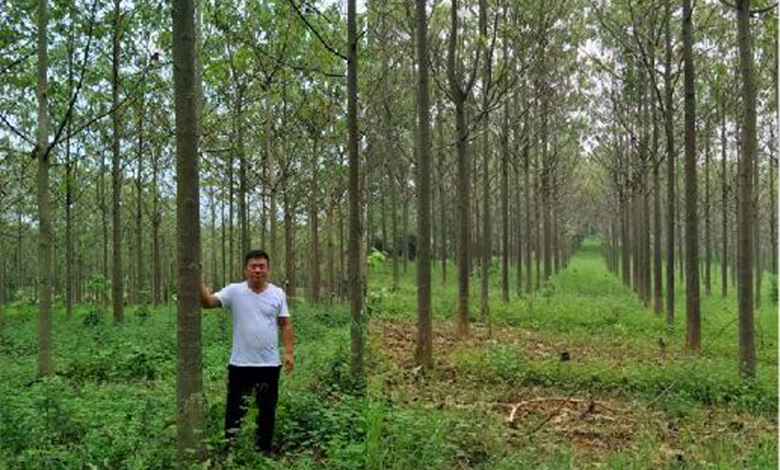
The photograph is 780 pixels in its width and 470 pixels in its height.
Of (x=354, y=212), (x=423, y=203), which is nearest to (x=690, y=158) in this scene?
(x=423, y=203)

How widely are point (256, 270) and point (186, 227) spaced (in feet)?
3.54

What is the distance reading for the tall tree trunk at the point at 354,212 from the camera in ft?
22.0

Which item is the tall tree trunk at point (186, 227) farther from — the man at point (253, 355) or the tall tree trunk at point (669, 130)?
the tall tree trunk at point (669, 130)

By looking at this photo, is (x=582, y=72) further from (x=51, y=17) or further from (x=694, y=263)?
(x=51, y=17)

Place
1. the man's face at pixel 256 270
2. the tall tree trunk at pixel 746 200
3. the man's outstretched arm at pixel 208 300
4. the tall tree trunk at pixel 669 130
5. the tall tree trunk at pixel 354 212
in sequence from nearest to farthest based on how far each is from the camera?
1. the man's outstretched arm at pixel 208 300
2. the man's face at pixel 256 270
3. the tall tree trunk at pixel 354 212
4. the tall tree trunk at pixel 746 200
5. the tall tree trunk at pixel 669 130

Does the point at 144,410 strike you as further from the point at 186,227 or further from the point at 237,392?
the point at 186,227

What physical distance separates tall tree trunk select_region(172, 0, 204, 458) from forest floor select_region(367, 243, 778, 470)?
120cm

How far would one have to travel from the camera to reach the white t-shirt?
4930 millimetres

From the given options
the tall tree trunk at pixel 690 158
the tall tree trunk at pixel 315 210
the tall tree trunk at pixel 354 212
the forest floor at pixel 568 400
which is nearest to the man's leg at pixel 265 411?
the forest floor at pixel 568 400

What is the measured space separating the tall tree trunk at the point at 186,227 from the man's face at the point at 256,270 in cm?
97

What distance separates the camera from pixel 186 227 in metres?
3.99

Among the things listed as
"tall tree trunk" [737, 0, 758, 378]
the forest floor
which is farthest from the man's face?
"tall tree trunk" [737, 0, 758, 378]

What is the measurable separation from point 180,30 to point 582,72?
18951mm

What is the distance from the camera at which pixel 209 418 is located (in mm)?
5129
